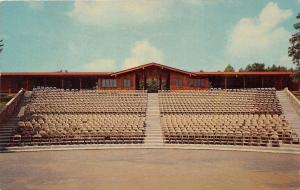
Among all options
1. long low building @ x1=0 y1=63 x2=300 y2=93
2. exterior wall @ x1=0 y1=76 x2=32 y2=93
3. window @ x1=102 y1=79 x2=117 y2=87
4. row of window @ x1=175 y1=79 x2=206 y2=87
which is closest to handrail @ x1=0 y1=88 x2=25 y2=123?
exterior wall @ x1=0 y1=76 x2=32 y2=93

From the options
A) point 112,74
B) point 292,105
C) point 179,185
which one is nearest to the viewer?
point 179,185

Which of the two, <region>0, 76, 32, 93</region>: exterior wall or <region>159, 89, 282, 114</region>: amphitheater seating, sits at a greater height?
<region>0, 76, 32, 93</region>: exterior wall

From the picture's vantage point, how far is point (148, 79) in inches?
1848

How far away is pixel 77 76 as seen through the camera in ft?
159

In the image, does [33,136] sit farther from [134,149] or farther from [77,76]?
[77,76]

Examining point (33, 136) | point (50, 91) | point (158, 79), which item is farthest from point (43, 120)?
point (158, 79)

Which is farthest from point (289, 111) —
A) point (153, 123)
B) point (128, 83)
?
point (128, 83)

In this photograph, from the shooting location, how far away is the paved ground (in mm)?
16422

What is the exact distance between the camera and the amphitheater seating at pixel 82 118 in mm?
30062

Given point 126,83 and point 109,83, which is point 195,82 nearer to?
point 126,83

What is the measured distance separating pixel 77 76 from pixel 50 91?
690 centimetres

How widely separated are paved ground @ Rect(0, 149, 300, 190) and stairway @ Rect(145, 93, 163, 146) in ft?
12.9

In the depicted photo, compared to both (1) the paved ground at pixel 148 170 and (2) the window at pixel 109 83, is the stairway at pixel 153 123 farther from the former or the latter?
(2) the window at pixel 109 83

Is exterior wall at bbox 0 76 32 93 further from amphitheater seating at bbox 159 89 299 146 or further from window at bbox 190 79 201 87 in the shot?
window at bbox 190 79 201 87
